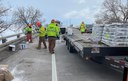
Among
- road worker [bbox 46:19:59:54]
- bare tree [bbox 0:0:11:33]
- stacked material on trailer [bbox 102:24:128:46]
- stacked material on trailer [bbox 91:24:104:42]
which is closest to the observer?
stacked material on trailer [bbox 102:24:128:46]

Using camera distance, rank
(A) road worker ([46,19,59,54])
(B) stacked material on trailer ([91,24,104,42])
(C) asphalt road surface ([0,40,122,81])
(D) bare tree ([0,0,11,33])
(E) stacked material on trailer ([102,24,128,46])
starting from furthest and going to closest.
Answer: (D) bare tree ([0,0,11,33]) → (A) road worker ([46,19,59,54]) → (B) stacked material on trailer ([91,24,104,42]) → (C) asphalt road surface ([0,40,122,81]) → (E) stacked material on trailer ([102,24,128,46])

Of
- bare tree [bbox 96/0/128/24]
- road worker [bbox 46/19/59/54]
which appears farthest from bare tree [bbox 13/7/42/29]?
road worker [bbox 46/19/59/54]

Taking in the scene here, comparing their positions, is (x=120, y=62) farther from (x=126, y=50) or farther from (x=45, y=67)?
(x=45, y=67)

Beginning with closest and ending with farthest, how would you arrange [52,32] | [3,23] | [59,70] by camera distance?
[59,70], [52,32], [3,23]

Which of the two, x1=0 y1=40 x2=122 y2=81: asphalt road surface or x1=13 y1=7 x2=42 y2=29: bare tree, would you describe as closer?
x1=0 y1=40 x2=122 y2=81: asphalt road surface

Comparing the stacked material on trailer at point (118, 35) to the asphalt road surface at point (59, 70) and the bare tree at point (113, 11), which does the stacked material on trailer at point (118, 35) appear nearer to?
the asphalt road surface at point (59, 70)

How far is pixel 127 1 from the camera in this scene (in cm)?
7331

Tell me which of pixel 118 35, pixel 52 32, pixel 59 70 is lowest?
pixel 59 70

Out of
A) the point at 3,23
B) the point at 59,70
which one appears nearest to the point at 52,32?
the point at 59,70

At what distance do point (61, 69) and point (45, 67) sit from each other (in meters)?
0.75

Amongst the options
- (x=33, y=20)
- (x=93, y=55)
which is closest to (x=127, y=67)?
(x=93, y=55)

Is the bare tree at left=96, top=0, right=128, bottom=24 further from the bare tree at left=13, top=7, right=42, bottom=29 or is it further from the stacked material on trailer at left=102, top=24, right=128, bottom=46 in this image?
the stacked material on trailer at left=102, top=24, right=128, bottom=46

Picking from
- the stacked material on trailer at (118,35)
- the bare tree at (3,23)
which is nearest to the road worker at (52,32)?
the stacked material on trailer at (118,35)

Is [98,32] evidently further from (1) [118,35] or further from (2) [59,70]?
(2) [59,70]
